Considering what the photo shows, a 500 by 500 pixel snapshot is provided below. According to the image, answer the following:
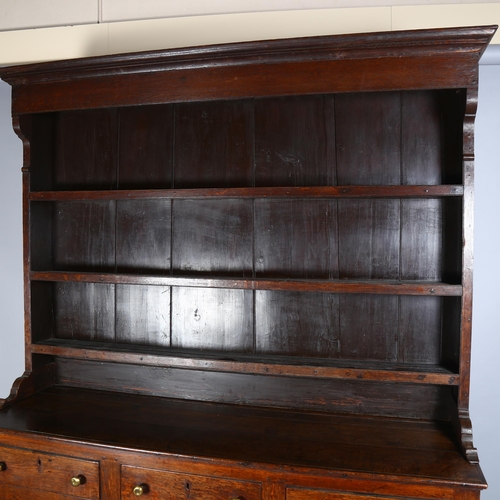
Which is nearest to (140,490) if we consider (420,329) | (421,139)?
(420,329)

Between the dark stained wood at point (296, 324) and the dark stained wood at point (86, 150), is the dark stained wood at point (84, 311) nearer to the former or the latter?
the dark stained wood at point (86, 150)

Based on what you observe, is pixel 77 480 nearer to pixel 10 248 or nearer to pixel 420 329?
pixel 10 248

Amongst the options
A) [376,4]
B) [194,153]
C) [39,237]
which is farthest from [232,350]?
[376,4]

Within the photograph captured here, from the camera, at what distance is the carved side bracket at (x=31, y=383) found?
215 centimetres

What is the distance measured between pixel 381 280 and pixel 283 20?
1.35 meters

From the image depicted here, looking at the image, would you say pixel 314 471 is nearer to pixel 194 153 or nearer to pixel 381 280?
pixel 381 280

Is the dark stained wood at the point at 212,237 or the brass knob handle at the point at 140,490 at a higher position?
the dark stained wood at the point at 212,237

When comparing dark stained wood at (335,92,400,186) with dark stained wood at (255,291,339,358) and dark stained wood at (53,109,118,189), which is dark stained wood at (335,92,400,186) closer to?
dark stained wood at (255,291,339,358)

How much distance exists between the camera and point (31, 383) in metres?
2.24

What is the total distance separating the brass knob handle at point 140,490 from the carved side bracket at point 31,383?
0.79 meters

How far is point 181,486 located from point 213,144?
150cm

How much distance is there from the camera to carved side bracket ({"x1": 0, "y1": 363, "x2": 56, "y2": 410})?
7.06 ft

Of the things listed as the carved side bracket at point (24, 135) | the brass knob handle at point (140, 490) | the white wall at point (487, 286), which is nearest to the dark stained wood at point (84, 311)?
the carved side bracket at point (24, 135)

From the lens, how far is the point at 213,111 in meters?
2.19
